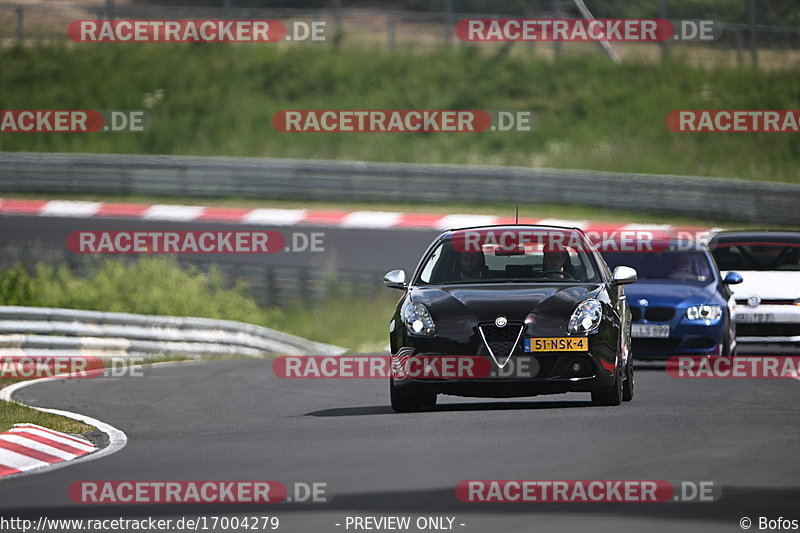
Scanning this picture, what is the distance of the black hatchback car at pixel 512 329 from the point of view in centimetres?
1162

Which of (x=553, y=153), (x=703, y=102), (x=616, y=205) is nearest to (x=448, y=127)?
(x=553, y=153)

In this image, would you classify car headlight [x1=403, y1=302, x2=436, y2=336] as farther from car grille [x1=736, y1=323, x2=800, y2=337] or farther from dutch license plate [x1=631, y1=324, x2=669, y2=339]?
car grille [x1=736, y1=323, x2=800, y2=337]

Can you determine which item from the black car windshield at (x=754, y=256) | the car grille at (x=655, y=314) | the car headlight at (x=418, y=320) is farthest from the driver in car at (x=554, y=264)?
the black car windshield at (x=754, y=256)

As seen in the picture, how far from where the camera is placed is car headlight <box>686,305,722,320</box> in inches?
632

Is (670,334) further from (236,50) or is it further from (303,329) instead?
(236,50)

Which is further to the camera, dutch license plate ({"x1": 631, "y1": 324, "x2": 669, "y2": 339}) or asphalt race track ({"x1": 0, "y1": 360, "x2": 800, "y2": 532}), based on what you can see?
dutch license plate ({"x1": 631, "y1": 324, "x2": 669, "y2": 339})

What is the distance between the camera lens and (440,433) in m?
11.0

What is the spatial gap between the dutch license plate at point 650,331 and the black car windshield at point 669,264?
93 centimetres

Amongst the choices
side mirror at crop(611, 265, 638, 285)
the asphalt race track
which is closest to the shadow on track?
the asphalt race track

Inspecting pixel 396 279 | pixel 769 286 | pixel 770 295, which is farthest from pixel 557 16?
pixel 396 279

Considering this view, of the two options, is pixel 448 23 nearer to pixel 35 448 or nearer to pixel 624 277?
pixel 624 277

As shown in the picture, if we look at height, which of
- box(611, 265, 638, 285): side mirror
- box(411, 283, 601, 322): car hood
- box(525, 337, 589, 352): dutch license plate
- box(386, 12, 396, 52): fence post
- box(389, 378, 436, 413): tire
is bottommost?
box(389, 378, 436, 413): tire

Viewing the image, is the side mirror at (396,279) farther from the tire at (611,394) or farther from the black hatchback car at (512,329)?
the tire at (611,394)

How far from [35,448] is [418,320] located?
114 inches
